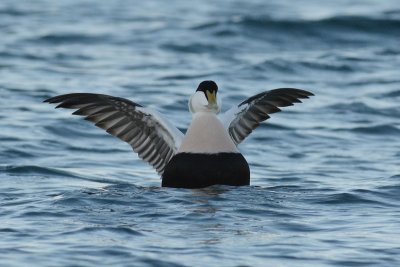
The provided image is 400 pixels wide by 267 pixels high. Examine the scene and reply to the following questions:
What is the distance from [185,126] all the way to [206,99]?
17.0ft

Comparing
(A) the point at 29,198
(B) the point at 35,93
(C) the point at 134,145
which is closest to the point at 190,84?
(B) the point at 35,93

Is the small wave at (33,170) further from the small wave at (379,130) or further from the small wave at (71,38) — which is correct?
the small wave at (71,38)

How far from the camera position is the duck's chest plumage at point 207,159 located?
949cm

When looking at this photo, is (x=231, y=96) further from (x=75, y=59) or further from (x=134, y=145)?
(x=134, y=145)

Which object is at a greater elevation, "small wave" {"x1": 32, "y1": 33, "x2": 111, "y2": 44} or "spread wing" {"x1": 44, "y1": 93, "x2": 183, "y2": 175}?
"small wave" {"x1": 32, "y1": 33, "x2": 111, "y2": 44}

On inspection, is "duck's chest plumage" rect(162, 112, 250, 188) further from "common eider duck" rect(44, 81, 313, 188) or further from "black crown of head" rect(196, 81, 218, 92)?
"black crown of head" rect(196, 81, 218, 92)

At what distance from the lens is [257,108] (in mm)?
10734

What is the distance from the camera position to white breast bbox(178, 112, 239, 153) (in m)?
9.53

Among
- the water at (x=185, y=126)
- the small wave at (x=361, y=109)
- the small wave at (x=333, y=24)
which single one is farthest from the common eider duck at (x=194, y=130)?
the small wave at (x=333, y=24)

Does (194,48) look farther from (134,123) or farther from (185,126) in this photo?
(134,123)

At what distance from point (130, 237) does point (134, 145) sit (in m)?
2.71

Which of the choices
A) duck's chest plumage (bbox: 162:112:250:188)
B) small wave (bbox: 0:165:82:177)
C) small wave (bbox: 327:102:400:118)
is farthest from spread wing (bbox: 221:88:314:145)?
small wave (bbox: 327:102:400:118)

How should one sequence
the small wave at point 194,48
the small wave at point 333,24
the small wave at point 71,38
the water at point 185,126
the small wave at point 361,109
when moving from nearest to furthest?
the water at point 185,126 → the small wave at point 361,109 → the small wave at point 194,48 → the small wave at point 71,38 → the small wave at point 333,24

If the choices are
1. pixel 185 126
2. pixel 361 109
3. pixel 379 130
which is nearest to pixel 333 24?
pixel 361 109
